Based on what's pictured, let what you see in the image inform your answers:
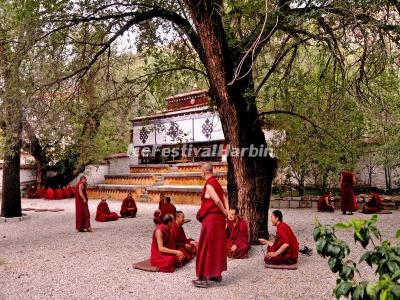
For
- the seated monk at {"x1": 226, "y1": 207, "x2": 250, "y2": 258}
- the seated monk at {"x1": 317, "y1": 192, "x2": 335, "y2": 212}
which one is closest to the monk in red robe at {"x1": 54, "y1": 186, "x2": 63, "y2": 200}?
the seated monk at {"x1": 317, "y1": 192, "x2": 335, "y2": 212}

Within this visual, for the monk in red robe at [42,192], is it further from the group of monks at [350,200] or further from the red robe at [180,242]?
the red robe at [180,242]

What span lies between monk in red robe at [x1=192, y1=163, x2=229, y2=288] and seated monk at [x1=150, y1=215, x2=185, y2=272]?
763 mm

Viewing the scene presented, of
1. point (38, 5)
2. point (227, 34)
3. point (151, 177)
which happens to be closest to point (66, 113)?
point (38, 5)

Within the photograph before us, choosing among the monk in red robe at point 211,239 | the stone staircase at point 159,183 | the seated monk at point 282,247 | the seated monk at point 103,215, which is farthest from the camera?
the stone staircase at point 159,183

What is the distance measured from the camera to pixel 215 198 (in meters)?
5.46

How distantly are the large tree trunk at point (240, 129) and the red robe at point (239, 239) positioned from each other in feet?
2.29

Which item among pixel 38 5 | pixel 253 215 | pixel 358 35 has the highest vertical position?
pixel 38 5

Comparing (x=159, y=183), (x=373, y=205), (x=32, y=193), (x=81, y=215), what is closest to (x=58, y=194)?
(x=32, y=193)

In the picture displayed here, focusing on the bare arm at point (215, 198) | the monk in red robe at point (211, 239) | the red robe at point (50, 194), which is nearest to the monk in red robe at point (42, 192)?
the red robe at point (50, 194)

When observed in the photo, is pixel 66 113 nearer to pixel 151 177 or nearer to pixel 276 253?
pixel 276 253

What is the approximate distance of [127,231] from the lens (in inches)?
405

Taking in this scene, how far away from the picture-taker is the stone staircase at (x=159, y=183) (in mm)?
16984

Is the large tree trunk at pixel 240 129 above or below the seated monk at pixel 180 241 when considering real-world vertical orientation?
above

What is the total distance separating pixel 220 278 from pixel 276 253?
3.84ft
